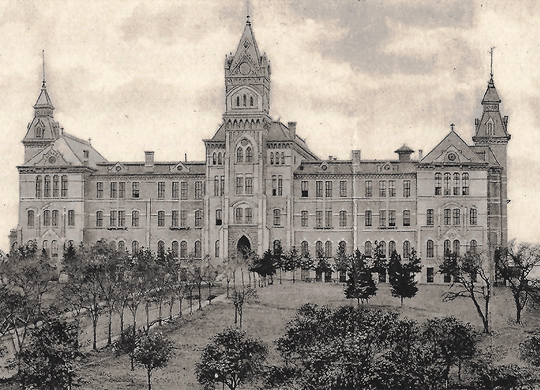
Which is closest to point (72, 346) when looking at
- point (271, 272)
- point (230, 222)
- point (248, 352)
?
point (248, 352)

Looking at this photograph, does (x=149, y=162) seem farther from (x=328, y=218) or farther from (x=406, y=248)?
(x=406, y=248)

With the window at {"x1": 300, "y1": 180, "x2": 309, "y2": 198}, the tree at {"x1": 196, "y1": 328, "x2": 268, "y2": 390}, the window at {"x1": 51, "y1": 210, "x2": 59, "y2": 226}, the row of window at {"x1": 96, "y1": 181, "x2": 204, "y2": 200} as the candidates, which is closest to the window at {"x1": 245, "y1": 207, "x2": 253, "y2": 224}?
the window at {"x1": 300, "y1": 180, "x2": 309, "y2": 198}

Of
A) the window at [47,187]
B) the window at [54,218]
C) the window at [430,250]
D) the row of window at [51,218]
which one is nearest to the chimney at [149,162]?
the row of window at [51,218]

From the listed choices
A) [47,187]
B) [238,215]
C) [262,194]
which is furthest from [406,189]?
[47,187]

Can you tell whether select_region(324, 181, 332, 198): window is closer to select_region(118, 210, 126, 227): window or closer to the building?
the building

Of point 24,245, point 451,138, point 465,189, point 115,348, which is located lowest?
point 115,348

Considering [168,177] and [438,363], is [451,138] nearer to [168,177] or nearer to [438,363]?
[168,177]
